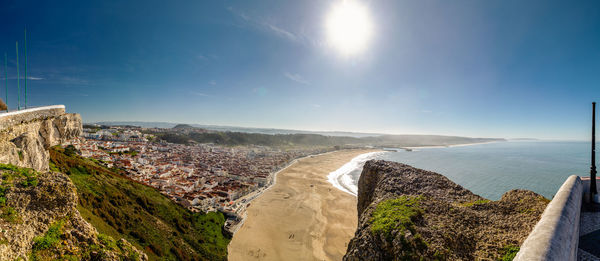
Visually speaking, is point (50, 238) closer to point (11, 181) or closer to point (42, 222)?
point (42, 222)

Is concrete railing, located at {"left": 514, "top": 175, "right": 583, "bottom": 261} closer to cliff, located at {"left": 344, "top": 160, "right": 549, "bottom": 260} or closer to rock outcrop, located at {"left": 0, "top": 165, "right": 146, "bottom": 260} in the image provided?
cliff, located at {"left": 344, "top": 160, "right": 549, "bottom": 260}

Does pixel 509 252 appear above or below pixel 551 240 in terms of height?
below

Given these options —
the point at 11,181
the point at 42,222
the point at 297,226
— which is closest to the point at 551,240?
the point at 42,222

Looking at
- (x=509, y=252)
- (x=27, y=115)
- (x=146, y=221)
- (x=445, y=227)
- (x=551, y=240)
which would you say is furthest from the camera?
(x=146, y=221)

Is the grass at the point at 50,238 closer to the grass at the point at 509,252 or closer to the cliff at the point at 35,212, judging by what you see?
the cliff at the point at 35,212

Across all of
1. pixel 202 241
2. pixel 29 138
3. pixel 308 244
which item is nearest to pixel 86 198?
pixel 29 138

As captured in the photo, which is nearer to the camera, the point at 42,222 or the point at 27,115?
the point at 42,222
